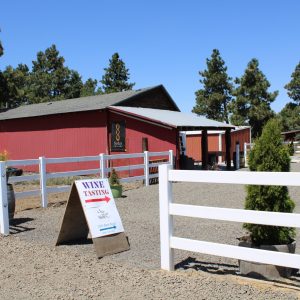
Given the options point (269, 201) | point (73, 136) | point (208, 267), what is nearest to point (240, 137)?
point (73, 136)

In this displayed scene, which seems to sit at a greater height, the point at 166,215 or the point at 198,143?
the point at 198,143

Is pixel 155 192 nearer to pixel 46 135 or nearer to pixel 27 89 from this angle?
pixel 46 135

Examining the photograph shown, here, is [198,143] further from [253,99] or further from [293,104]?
[293,104]

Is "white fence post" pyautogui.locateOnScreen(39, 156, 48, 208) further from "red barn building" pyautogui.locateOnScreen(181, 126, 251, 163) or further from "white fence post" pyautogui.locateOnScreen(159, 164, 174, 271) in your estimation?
"red barn building" pyautogui.locateOnScreen(181, 126, 251, 163)

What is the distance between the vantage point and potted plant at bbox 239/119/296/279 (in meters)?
4.66

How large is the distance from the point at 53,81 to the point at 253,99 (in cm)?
2567

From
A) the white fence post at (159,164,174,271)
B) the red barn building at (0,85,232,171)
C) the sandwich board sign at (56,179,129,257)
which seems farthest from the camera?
the red barn building at (0,85,232,171)

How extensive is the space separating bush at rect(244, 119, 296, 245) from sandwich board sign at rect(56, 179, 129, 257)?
206cm

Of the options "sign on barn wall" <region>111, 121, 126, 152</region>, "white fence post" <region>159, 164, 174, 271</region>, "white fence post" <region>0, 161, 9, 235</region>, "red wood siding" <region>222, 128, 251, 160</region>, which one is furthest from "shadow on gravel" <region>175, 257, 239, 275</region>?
"red wood siding" <region>222, 128, 251, 160</region>

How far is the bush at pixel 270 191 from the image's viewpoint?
4.77 metres

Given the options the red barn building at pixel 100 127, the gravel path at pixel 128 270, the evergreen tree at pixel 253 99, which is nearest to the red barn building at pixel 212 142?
the red barn building at pixel 100 127

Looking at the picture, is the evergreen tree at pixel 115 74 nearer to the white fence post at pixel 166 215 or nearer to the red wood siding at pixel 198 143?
the red wood siding at pixel 198 143

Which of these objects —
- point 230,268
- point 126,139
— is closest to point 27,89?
point 126,139

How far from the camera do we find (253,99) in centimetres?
4519
